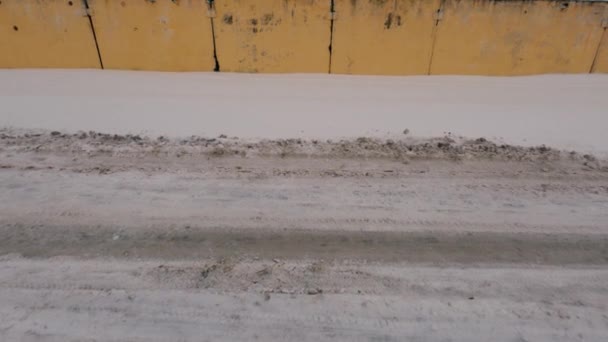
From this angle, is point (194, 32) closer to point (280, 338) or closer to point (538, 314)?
point (280, 338)

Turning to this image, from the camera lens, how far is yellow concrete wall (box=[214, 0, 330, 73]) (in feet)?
29.0

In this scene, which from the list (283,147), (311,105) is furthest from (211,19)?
(283,147)

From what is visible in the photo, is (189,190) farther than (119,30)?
No

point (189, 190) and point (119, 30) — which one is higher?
point (119, 30)

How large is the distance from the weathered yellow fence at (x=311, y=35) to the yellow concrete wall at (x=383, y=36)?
0.08 ft

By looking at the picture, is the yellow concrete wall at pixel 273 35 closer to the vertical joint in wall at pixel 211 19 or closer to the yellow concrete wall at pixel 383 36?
the vertical joint in wall at pixel 211 19

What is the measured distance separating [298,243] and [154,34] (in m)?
8.09

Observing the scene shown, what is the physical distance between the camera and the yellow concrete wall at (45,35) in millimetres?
8844

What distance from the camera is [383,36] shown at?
9188mm

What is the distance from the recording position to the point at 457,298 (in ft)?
9.59

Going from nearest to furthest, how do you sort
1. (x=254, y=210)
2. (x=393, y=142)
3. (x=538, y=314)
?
(x=538, y=314), (x=254, y=210), (x=393, y=142)

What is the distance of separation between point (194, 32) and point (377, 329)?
880 centimetres

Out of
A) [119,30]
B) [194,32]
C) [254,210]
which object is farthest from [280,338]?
[119,30]

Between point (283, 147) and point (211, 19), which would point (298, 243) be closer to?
point (283, 147)
